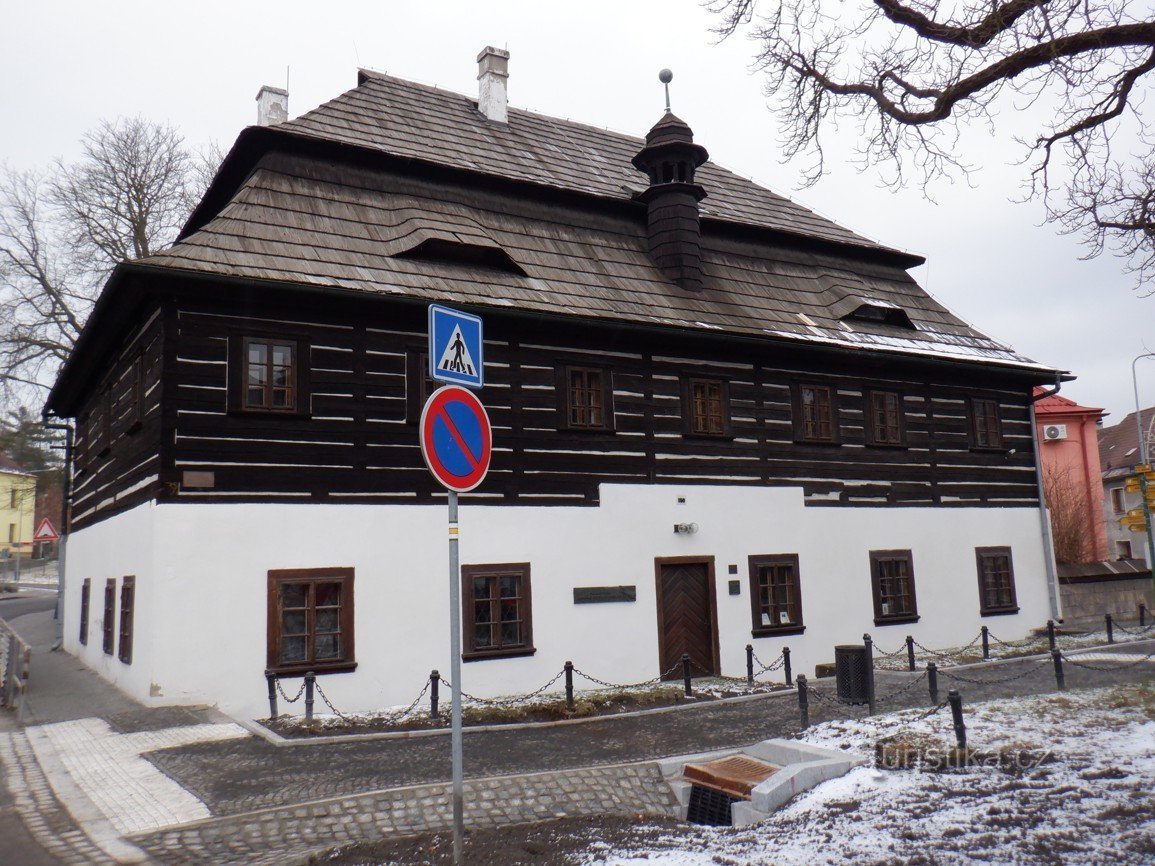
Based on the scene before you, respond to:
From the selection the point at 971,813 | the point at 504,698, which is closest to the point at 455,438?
the point at 971,813

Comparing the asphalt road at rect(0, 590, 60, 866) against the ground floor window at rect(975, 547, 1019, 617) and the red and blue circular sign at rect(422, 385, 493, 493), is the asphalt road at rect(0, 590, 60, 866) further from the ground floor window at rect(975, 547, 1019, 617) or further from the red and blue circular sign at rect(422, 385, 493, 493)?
the ground floor window at rect(975, 547, 1019, 617)

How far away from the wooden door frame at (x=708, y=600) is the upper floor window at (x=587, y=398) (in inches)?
95.9

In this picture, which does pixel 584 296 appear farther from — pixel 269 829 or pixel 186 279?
pixel 269 829

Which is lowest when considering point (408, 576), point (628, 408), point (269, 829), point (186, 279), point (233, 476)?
point (269, 829)

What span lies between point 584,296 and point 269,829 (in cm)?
1033

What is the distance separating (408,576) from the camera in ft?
43.7

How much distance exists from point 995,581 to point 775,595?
6.07m

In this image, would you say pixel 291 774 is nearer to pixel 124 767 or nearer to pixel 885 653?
pixel 124 767

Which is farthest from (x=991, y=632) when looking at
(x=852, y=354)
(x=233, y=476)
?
(x=233, y=476)

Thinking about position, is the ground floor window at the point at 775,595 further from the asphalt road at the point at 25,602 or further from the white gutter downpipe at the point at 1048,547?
the asphalt road at the point at 25,602

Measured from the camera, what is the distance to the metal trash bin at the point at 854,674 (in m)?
11.2

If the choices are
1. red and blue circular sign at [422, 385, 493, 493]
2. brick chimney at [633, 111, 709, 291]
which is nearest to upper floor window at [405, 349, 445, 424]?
brick chimney at [633, 111, 709, 291]

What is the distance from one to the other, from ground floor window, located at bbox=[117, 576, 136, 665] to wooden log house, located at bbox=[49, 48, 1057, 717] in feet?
0.34

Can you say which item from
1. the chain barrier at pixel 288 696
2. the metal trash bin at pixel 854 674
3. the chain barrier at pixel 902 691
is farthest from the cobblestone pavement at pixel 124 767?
the chain barrier at pixel 902 691
